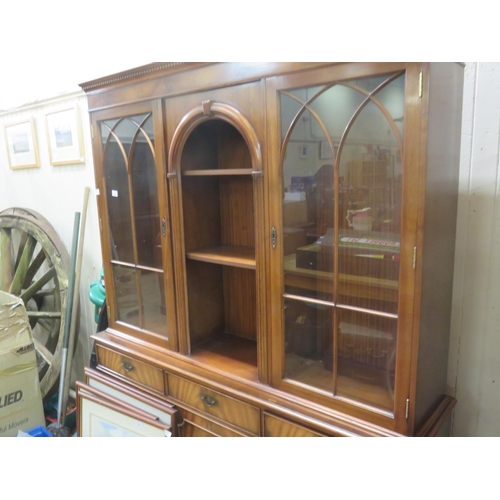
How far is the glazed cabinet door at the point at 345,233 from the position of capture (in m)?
0.96

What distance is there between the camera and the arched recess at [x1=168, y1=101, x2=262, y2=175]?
1148 mm

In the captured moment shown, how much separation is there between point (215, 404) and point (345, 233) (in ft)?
2.47

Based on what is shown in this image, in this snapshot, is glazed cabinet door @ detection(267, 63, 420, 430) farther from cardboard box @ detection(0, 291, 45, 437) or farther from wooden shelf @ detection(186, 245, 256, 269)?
cardboard box @ detection(0, 291, 45, 437)

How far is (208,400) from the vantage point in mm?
1409

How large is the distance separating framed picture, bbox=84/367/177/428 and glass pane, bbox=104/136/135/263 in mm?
521

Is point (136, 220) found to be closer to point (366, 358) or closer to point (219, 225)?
point (219, 225)

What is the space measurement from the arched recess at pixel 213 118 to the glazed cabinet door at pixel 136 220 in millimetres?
61

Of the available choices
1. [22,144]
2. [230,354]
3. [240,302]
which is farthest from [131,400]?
[22,144]

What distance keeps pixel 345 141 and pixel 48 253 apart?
1.90 m

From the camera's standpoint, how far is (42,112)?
2.34 metres

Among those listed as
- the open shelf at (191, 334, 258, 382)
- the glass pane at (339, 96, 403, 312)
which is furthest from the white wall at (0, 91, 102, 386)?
the glass pane at (339, 96, 403, 312)

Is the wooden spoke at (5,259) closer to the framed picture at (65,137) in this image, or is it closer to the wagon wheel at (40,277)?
the wagon wheel at (40,277)

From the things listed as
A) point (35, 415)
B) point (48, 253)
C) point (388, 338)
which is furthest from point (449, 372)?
point (48, 253)

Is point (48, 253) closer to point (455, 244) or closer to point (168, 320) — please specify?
point (168, 320)
